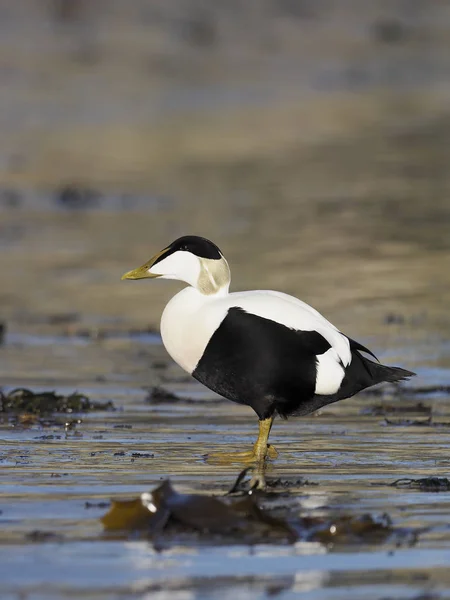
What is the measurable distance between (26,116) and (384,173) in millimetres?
7983

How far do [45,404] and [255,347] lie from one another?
159cm

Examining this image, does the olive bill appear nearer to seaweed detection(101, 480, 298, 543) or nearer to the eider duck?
the eider duck

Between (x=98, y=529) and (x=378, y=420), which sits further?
(x=378, y=420)

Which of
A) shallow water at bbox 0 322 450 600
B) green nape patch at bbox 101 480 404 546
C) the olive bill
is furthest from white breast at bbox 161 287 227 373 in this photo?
green nape patch at bbox 101 480 404 546

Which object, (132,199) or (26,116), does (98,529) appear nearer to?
(132,199)

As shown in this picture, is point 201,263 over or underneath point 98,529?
over

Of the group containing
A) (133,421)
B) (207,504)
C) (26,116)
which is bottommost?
(26,116)

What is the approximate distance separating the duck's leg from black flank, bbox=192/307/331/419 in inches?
3.4

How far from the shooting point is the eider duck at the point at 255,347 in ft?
22.7

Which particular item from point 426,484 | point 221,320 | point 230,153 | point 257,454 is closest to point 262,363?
point 221,320

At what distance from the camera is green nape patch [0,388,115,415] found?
8.06 meters

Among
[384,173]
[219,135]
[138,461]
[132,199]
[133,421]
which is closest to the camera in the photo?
[138,461]

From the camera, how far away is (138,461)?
680 cm

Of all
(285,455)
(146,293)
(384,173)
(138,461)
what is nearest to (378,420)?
(285,455)
